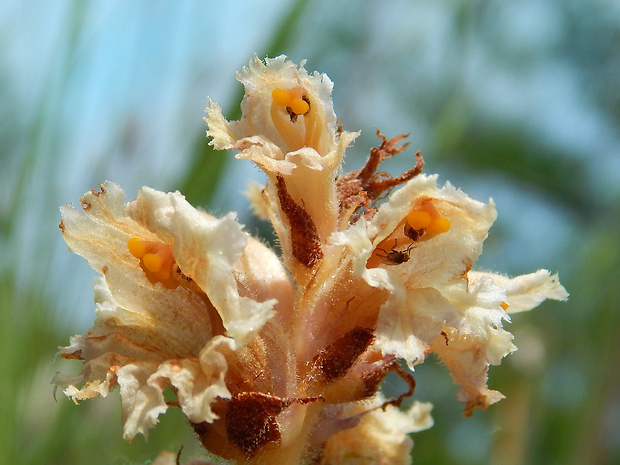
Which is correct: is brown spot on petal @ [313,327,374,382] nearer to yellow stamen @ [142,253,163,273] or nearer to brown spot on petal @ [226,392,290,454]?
brown spot on petal @ [226,392,290,454]

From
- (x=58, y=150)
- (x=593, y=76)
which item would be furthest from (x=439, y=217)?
(x=593, y=76)

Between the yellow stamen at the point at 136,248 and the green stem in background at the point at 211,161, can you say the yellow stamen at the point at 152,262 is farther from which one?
the green stem in background at the point at 211,161

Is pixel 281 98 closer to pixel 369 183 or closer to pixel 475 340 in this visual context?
pixel 369 183

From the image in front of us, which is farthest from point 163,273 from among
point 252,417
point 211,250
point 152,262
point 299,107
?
point 299,107

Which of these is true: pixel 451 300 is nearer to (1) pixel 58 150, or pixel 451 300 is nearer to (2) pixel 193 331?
(2) pixel 193 331

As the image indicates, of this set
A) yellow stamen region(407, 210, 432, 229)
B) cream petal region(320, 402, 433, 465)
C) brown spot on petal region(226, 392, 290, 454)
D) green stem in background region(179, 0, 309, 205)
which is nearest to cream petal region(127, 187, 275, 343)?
brown spot on petal region(226, 392, 290, 454)
